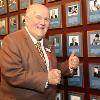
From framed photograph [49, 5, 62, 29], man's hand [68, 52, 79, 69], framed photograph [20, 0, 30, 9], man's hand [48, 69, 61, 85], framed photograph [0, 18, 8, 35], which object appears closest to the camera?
man's hand [48, 69, 61, 85]

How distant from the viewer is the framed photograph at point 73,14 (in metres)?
1.97

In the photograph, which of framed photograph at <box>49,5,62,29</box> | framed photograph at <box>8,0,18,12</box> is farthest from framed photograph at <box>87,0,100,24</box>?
framed photograph at <box>8,0,18,12</box>

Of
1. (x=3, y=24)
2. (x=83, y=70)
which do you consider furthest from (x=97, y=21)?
(x=3, y=24)

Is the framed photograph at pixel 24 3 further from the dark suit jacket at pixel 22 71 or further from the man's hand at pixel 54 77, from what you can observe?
the man's hand at pixel 54 77

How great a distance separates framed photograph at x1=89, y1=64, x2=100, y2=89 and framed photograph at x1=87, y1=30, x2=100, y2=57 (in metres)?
0.09

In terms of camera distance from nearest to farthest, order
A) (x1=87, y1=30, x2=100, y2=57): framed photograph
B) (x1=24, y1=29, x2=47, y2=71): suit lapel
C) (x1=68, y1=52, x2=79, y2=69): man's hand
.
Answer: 1. (x1=24, y1=29, x2=47, y2=71): suit lapel
2. (x1=68, y1=52, x2=79, y2=69): man's hand
3. (x1=87, y1=30, x2=100, y2=57): framed photograph

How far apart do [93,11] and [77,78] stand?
1.76 feet

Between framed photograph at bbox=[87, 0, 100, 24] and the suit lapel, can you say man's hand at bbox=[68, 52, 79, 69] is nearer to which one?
the suit lapel

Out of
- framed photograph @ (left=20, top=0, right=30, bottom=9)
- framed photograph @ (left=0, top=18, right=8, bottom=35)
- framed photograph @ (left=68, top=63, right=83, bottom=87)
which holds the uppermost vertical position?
framed photograph @ (left=20, top=0, right=30, bottom=9)

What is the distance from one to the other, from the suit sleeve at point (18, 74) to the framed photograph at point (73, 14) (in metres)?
0.62

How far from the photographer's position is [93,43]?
189 cm

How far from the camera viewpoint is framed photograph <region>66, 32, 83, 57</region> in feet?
6.43

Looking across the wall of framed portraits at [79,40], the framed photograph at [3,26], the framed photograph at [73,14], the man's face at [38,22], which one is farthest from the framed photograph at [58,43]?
the framed photograph at [3,26]

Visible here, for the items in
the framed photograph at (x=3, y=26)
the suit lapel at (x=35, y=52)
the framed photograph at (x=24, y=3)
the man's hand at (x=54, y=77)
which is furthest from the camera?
the framed photograph at (x=3, y=26)
